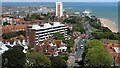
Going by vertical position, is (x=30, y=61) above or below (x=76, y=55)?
above

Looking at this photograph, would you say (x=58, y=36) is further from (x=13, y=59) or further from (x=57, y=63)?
(x=13, y=59)

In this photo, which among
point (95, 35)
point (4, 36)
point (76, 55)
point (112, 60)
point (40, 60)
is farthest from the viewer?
point (95, 35)

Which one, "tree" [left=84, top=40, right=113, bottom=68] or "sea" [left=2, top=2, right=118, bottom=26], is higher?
"tree" [left=84, top=40, right=113, bottom=68]

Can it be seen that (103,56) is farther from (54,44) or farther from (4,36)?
(4,36)

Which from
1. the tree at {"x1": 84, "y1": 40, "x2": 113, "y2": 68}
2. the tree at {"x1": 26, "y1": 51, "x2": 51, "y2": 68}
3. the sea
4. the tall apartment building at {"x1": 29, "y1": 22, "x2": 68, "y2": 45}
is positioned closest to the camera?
the tree at {"x1": 26, "y1": 51, "x2": 51, "y2": 68}

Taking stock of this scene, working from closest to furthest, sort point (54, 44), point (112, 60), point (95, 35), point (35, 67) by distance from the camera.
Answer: point (35, 67), point (112, 60), point (54, 44), point (95, 35)

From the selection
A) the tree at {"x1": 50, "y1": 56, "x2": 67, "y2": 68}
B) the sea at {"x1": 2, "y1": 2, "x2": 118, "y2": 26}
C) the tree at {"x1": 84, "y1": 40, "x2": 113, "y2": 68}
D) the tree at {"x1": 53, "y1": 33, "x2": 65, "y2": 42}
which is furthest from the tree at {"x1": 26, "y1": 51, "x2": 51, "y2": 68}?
the sea at {"x1": 2, "y1": 2, "x2": 118, "y2": 26}

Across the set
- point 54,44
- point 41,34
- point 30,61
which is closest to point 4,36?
point 41,34

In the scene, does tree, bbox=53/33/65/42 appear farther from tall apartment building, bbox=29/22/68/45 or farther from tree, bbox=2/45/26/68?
tree, bbox=2/45/26/68

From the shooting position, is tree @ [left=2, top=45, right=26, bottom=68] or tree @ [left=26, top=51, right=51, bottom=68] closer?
tree @ [left=2, top=45, right=26, bottom=68]
